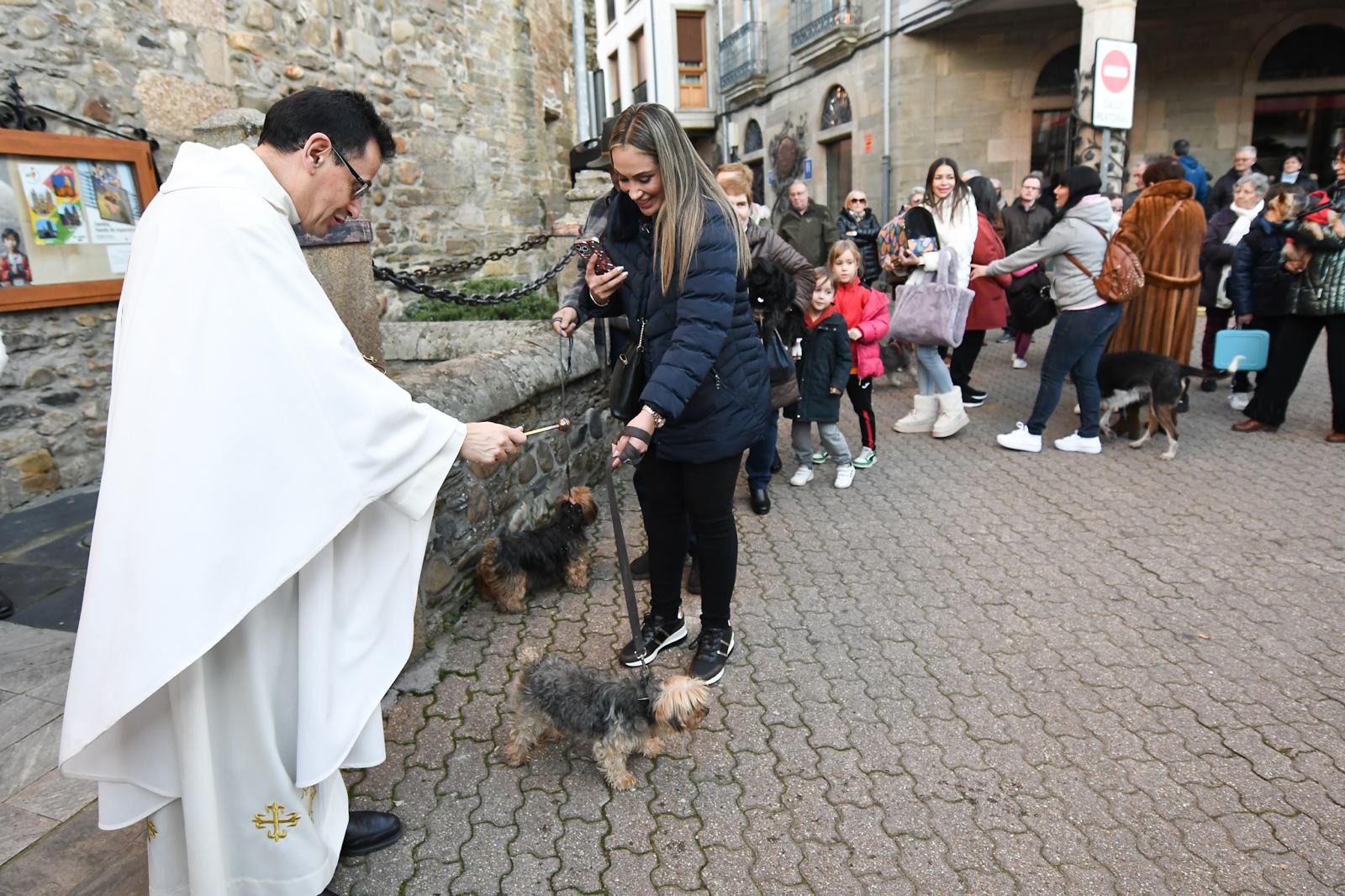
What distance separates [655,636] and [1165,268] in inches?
199

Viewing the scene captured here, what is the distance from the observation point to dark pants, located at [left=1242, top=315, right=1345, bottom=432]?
5.91 meters

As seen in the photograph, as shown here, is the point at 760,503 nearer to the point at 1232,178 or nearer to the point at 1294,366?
the point at 1294,366

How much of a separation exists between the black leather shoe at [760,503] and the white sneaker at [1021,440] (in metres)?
2.25

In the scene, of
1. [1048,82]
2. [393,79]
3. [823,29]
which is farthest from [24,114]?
[823,29]

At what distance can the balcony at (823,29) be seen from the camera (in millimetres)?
17156

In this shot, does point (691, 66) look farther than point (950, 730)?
Yes

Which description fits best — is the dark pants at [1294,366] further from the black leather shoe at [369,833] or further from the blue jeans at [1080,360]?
the black leather shoe at [369,833]

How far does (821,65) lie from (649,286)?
18.3m

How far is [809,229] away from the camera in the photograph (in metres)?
8.72

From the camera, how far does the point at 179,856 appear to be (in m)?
2.00

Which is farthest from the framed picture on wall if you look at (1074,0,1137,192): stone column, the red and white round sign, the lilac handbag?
(1074,0,1137,192): stone column

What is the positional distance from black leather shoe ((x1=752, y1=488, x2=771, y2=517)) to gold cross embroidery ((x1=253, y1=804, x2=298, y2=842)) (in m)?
3.53

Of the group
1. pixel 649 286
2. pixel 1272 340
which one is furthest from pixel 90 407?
pixel 1272 340

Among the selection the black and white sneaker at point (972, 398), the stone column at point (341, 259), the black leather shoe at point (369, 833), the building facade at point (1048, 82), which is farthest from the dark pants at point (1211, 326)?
the black leather shoe at point (369, 833)
